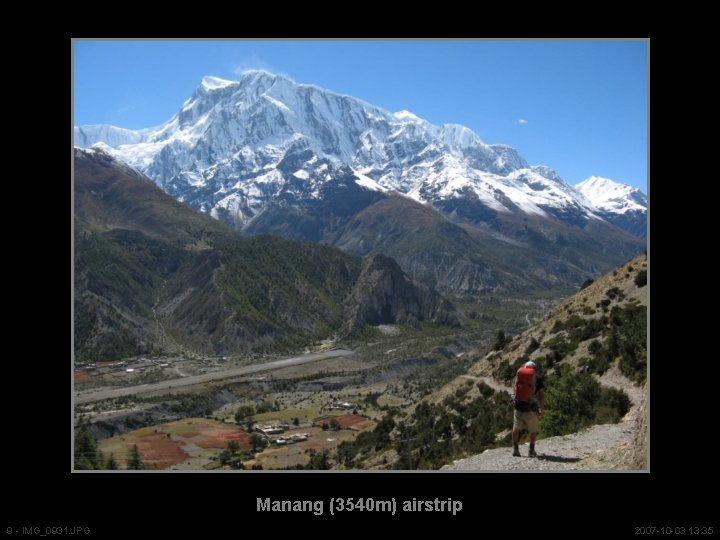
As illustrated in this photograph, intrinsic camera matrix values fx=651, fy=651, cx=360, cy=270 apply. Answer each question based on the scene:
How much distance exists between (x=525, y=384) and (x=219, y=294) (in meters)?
131

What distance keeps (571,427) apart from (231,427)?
182 feet

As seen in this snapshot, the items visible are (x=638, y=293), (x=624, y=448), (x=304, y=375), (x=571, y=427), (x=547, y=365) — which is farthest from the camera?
(x=304, y=375)

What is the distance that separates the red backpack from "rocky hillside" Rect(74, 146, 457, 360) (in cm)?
10774

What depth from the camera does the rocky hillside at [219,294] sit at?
124m

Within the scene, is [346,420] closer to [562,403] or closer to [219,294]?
[562,403]

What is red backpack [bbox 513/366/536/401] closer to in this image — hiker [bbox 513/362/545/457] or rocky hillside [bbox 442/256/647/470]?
hiker [bbox 513/362/545/457]

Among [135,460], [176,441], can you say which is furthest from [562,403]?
[176,441]

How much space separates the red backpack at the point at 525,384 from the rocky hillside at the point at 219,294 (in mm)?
107743

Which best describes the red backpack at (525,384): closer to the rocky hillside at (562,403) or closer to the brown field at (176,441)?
the rocky hillside at (562,403)
